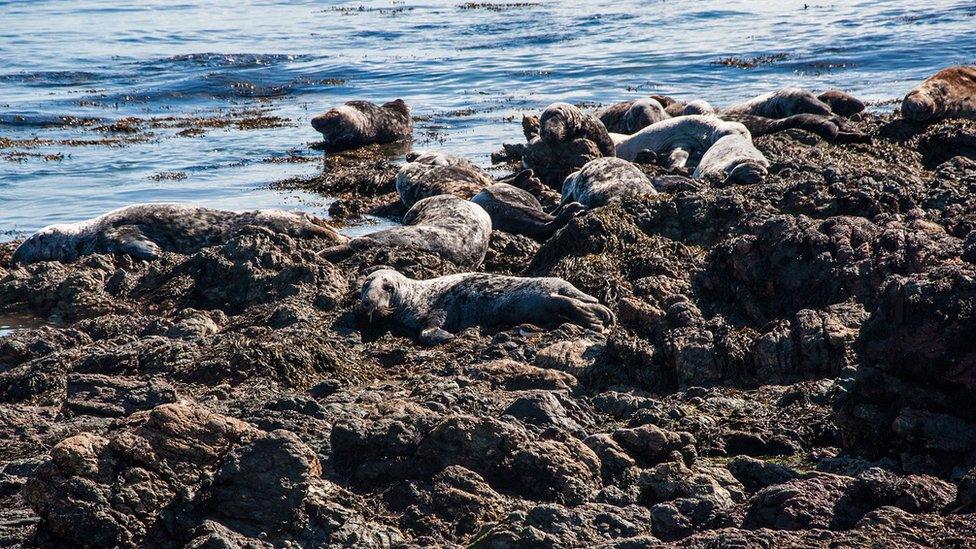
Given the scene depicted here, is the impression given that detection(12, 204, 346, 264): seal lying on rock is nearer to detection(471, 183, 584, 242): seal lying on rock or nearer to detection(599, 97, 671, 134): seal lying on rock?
detection(471, 183, 584, 242): seal lying on rock

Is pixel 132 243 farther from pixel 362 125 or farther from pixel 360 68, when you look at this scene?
pixel 360 68

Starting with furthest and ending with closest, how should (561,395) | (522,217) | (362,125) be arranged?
(362,125) → (522,217) → (561,395)

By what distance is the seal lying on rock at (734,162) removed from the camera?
8914 mm

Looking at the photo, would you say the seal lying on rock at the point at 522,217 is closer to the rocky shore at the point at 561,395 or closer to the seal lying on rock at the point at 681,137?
the rocky shore at the point at 561,395

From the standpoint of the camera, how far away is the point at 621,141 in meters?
13.6

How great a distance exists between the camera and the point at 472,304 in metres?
7.13

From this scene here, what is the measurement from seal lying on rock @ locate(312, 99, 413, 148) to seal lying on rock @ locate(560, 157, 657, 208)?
18.6 ft

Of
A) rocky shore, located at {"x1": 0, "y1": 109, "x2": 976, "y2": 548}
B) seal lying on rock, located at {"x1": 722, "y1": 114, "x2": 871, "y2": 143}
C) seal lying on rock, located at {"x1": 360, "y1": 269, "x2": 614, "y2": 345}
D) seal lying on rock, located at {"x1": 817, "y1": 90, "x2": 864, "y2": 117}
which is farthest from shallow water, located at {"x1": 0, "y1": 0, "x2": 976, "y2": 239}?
seal lying on rock, located at {"x1": 360, "y1": 269, "x2": 614, "y2": 345}

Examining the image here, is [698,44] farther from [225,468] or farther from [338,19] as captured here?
[225,468]

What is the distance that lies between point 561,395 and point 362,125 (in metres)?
11.9

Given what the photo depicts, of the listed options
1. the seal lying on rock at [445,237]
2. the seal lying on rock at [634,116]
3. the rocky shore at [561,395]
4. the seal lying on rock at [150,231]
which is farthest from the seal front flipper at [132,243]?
the seal lying on rock at [634,116]

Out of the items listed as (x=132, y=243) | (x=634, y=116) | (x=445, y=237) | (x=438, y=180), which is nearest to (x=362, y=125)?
(x=634, y=116)

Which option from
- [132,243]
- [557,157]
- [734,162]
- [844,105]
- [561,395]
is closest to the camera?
[561,395]

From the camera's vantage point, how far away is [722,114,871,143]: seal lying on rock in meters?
12.2
